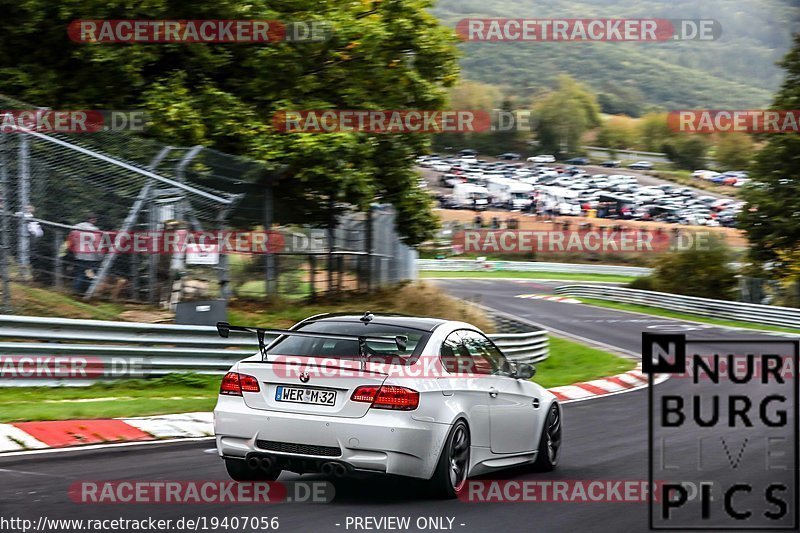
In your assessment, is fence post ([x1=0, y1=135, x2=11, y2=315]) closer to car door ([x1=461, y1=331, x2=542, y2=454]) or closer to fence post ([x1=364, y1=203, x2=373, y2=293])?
car door ([x1=461, y1=331, x2=542, y2=454])

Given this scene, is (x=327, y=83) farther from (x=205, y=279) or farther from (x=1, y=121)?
(x=1, y=121)

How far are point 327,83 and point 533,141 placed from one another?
135m

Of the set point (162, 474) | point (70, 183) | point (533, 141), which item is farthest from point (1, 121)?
point (533, 141)

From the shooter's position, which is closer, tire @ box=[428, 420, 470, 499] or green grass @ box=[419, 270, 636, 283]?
tire @ box=[428, 420, 470, 499]

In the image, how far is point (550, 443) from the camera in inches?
378

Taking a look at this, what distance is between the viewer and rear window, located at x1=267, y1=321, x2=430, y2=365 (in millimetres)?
7781

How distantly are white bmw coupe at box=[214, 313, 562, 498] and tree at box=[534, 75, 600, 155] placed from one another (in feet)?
470

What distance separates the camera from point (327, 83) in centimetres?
2191

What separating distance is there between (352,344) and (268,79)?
542 inches

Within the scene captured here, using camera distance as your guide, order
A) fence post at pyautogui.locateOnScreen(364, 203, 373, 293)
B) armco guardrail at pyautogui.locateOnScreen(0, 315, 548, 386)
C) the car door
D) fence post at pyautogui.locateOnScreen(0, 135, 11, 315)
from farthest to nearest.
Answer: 1. fence post at pyautogui.locateOnScreen(364, 203, 373, 293)
2. fence post at pyautogui.locateOnScreen(0, 135, 11, 315)
3. armco guardrail at pyautogui.locateOnScreen(0, 315, 548, 386)
4. the car door

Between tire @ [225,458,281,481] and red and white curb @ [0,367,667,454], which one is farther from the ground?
tire @ [225,458,281,481]
